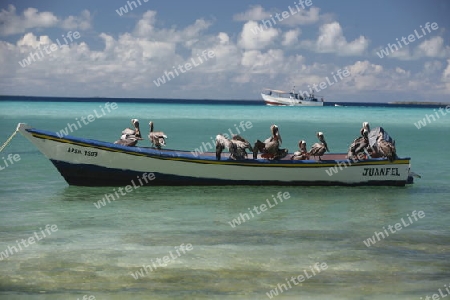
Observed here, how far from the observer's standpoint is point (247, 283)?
850 centimetres

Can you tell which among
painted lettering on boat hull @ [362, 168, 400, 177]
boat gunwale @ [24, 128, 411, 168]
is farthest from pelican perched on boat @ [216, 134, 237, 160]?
painted lettering on boat hull @ [362, 168, 400, 177]

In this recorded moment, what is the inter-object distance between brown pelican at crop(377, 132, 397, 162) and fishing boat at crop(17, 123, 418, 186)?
146mm

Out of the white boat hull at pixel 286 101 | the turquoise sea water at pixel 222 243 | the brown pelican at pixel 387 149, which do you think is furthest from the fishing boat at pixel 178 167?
the white boat hull at pixel 286 101

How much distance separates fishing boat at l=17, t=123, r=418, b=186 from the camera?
619 inches

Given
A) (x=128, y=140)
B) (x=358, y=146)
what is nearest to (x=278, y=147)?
(x=358, y=146)

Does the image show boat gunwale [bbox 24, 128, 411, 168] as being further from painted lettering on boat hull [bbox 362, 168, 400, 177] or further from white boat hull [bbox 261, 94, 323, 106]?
white boat hull [bbox 261, 94, 323, 106]

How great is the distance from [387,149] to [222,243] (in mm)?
7335

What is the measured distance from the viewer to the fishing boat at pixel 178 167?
51.6 feet

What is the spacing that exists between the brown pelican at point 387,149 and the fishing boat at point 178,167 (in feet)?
0.48

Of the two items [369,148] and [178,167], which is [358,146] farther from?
[178,167]

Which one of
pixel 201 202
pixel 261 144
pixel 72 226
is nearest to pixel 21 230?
pixel 72 226

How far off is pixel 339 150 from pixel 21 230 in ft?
74.5

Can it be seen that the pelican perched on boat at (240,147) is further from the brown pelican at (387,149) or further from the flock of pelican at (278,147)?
the brown pelican at (387,149)

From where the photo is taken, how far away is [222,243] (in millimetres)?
10742
